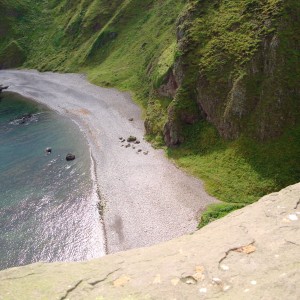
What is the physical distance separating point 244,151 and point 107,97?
48.5 metres

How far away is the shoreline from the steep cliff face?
31.7 ft

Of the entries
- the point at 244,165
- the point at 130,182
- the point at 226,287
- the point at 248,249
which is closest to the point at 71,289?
the point at 226,287

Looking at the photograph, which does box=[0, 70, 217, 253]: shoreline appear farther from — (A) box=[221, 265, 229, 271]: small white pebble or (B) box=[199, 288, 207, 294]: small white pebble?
(B) box=[199, 288, 207, 294]: small white pebble

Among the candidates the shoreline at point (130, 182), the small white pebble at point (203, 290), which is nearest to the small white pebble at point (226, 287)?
the small white pebble at point (203, 290)

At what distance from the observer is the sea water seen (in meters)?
45.8

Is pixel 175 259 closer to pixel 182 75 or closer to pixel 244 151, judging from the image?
pixel 244 151

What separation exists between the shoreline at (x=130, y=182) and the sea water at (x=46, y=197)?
2.13 m

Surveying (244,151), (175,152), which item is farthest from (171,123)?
(244,151)

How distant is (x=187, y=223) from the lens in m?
47.2

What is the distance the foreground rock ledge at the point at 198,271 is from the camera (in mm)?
10180

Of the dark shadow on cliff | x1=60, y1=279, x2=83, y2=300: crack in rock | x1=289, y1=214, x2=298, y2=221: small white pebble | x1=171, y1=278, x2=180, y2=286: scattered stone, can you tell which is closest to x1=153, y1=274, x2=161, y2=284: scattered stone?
x1=171, y1=278, x2=180, y2=286: scattered stone

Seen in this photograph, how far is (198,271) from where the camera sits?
11.3 meters

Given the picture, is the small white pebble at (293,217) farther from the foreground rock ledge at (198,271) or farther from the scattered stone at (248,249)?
the scattered stone at (248,249)

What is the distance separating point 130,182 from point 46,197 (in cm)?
1315
